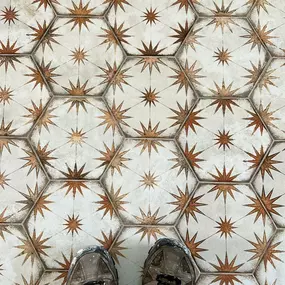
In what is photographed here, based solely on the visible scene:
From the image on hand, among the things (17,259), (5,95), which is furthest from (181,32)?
(17,259)

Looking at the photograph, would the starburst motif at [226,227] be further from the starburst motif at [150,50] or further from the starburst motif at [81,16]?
the starburst motif at [81,16]

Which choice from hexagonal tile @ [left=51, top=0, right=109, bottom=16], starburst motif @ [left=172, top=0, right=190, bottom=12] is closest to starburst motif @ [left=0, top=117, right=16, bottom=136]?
hexagonal tile @ [left=51, top=0, right=109, bottom=16]

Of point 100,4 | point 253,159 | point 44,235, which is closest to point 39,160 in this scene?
point 44,235

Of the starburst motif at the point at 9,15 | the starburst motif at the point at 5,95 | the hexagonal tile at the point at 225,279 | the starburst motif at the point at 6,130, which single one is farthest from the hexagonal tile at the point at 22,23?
the hexagonal tile at the point at 225,279

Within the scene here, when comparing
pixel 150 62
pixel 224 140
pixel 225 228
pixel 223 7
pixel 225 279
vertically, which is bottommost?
pixel 225 279

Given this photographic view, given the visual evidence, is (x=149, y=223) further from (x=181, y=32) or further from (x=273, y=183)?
(x=181, y=32)

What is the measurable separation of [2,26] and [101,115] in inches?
15.1

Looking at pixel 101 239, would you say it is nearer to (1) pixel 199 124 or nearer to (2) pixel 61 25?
(1) pixel 199 124

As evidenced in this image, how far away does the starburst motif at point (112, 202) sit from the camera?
4.00 ft

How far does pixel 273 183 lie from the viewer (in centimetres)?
123

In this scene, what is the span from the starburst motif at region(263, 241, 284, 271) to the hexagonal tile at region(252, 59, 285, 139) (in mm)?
289

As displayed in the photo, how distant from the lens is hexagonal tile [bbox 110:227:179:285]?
1195 mm

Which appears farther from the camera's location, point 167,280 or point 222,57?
point 222,57

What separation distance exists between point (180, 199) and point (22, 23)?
66 cm
